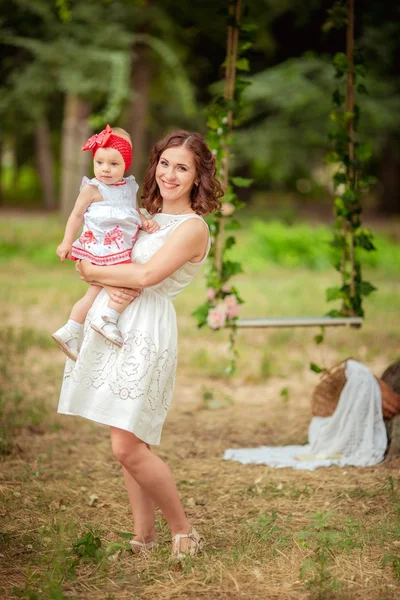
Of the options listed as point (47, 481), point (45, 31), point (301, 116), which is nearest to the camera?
point (47, 481)

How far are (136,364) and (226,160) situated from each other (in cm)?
241

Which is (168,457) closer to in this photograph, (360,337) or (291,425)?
(291,425)

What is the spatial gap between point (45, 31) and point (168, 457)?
490 inches

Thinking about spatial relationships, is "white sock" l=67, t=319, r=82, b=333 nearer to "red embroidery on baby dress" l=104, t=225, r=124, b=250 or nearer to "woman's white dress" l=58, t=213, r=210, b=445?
"woman's white dress" l=58, t=213, r=210, b=445

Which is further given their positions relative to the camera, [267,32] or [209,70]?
[209,70]

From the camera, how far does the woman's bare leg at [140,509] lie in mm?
3617

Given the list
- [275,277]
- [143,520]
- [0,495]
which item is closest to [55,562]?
Result: [143,520]

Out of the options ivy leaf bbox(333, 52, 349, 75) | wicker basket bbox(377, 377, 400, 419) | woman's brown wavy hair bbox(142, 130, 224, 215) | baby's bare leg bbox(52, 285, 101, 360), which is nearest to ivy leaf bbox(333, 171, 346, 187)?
ivy leaf bbox(333, 52, 349, 75)

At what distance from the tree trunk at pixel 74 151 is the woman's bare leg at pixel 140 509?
13210 millimetres

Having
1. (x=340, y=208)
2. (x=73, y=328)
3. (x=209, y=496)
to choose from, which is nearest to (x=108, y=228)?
(x=73, y=328)

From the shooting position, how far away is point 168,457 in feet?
17.0

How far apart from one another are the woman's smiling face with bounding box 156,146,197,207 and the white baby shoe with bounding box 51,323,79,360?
0.68 meters

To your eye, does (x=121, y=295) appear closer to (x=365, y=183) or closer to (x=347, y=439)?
(x=347, y=439)

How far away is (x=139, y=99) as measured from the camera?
17.0m
